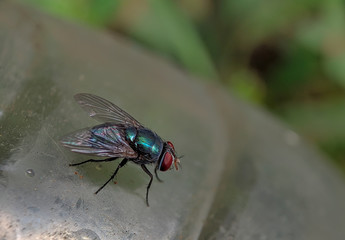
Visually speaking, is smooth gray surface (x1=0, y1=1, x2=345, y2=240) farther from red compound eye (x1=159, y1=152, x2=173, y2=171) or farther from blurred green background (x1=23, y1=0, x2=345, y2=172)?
blurred green background (x1=23, y1=0, x2=345, y2=172)

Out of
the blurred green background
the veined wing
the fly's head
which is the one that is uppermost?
the blurred green background

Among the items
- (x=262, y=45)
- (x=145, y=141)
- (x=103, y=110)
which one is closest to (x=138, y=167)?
(x=145, y=141)

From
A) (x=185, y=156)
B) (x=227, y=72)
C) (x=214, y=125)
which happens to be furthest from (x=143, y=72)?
(x=227, y=72)

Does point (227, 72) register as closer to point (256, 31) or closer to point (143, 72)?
point (256, 31)

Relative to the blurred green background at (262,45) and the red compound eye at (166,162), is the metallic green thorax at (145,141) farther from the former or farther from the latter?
the blurred green background at (262,45)

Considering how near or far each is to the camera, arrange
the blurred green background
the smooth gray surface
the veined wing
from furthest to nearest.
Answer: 1. the blurred green background
2. the veined wing
3. the smooth gray surface

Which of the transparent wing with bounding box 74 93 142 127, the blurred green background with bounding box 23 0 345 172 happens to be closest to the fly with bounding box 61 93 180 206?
Result: the transparent wing with bounding box 74 93 142 127
